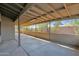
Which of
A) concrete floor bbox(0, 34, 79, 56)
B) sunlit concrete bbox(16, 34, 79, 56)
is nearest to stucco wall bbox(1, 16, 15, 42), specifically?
concrete floor bbox(0, 34, 79, 56)

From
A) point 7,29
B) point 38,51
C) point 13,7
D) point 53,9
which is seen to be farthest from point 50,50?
point 7,29

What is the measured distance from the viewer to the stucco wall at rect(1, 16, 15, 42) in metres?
11.0

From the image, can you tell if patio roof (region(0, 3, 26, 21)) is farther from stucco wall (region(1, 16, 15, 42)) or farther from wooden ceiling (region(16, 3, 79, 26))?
stucco wall (region(1, 16, 15, 42))

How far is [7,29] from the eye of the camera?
11500mm

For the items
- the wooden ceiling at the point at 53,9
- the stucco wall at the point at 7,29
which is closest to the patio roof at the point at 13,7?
the wooden ceiling at the point at 53,9

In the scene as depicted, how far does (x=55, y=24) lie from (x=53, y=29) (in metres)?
0.55

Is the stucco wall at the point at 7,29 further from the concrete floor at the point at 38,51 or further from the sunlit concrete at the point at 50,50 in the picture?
the sunlit concrete at the point at 50,50

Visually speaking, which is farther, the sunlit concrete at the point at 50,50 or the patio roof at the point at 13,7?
the sunlit concrete at the point at 50,50

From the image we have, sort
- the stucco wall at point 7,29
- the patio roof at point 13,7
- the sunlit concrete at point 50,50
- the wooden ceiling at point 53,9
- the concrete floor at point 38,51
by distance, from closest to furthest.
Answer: the wooden ceiling at point 53,9
the patio roof at point 13,7
the concrete floor at point 38,51
the sunlit concrete at point 50,50
the stucco wall at point 7,29

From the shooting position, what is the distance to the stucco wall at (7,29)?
36.1 feet

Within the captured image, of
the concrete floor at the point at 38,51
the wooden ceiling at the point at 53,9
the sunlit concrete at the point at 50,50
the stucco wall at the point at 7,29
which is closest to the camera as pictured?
the wooden ceiling at the point at 53,9

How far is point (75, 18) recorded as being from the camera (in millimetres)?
8086

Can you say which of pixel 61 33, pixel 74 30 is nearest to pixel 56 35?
pixel 61 33

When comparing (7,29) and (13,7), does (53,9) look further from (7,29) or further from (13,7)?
(7,29)
